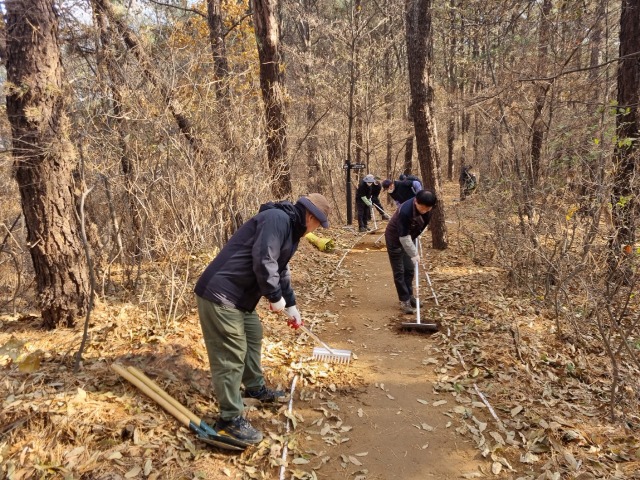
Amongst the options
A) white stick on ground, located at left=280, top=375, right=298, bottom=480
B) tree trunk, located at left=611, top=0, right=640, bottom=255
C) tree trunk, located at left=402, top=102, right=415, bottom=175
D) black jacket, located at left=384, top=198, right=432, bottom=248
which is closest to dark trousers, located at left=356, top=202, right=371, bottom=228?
black jacket, located at left=384, top=198, right=432, bottom=248

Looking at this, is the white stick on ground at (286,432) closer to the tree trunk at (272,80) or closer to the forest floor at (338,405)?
the forest floor at (338,405)

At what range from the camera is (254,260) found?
3076mm

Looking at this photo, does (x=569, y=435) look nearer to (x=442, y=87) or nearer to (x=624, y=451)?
(x=624, y=451)

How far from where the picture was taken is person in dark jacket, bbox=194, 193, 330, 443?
3115 millimetres

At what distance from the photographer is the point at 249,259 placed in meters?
3.19

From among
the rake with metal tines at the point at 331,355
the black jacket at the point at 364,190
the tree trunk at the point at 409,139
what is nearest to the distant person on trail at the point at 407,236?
the rake with metal tines at the point at 331,355

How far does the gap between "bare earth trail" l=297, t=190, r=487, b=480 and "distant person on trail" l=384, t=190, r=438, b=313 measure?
0.38 meters

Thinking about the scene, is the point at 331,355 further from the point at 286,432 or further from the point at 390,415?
the point at 286,432

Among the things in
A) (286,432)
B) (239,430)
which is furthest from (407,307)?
(239,430)

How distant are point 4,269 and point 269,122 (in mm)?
6125

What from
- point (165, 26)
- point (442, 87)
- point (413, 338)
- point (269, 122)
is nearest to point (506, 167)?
point (413, 338)

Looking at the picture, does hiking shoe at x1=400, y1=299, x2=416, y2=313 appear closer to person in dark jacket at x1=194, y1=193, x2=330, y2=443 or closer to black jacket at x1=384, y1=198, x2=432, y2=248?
black jacket at x1=384, y1=198, x2=432, y2=248

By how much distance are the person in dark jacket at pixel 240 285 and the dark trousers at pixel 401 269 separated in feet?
10.0

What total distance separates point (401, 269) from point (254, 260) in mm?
3589
